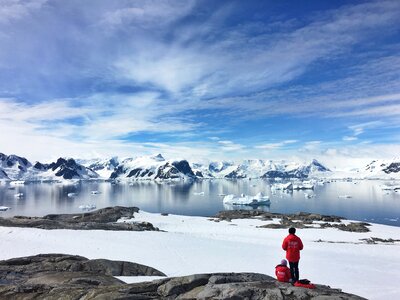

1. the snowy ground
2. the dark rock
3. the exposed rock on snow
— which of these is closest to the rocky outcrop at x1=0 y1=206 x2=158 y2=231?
the snowy ground

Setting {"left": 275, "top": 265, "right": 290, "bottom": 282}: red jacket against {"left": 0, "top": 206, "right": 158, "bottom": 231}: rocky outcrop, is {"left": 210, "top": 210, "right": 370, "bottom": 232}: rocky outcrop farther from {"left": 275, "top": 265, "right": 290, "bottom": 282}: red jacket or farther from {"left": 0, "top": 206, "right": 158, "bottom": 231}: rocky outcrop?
{"left": 275, "top": 265, "right": 290, "bottom": 282}: red jacket

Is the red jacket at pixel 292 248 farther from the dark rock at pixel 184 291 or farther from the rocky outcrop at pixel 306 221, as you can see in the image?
the rocky outcrop at pixel 306 221

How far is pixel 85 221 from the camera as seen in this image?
48188 millimetres

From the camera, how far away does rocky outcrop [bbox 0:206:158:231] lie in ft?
118

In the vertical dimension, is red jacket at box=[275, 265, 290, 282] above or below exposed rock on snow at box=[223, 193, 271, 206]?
above

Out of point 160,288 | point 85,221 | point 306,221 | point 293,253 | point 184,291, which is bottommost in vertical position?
point 306,221

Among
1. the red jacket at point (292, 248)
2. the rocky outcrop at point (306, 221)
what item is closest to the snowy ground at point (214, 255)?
the red jacket at point (292, 248)

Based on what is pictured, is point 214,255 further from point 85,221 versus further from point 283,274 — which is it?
point 85,221

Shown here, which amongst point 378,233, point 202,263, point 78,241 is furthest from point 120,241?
point 378,233

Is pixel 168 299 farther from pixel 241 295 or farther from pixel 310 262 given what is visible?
pixel 310 262

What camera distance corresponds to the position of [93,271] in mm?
15477

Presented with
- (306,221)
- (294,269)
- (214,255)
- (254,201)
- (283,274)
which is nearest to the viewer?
(283,274)

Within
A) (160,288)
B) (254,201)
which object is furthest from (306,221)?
(160,288)

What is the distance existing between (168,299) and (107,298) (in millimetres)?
1714
